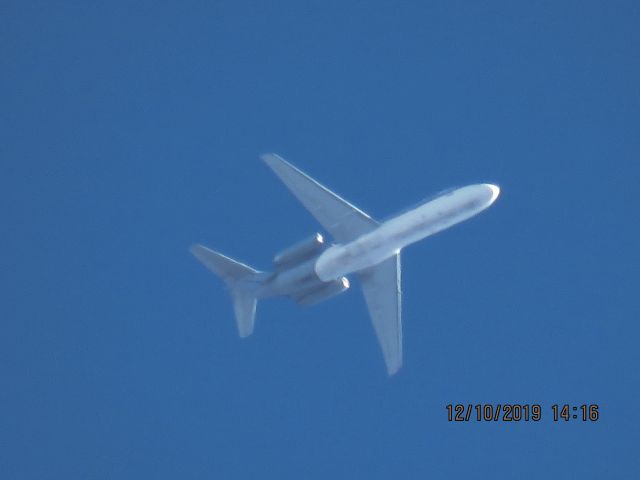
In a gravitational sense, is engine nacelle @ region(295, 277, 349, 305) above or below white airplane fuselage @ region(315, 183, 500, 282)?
below

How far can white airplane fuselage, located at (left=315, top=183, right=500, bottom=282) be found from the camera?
32.2 m

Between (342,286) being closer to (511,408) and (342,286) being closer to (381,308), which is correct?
(381,308)

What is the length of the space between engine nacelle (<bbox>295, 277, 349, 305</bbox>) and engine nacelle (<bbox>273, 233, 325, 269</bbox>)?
5.50 feet

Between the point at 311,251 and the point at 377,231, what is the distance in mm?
3588

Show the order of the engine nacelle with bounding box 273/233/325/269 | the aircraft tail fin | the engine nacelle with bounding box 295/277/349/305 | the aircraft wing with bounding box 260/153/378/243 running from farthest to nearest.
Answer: the aircraft tail fin → the engine nacelle with bounding box 295/277/349/305 → the engine nacelle with bounding box 273/233/325/269 → the aircraft wing with bounding box 260/153/378/243

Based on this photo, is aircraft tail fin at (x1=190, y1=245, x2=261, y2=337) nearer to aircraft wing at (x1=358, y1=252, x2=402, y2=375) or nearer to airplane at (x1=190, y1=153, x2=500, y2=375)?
airplane at (x1=190, y1=153, x2=500, y2=375)

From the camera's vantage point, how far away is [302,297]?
38.1 m

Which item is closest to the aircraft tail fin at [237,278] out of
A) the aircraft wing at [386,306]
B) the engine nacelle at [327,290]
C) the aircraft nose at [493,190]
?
the engine nacelle at [327,290]

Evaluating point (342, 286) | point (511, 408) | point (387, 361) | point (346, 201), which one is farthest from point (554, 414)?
point (346, 201)

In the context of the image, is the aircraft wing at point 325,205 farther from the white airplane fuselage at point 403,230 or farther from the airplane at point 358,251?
the white airplane fuselage at point 403,230

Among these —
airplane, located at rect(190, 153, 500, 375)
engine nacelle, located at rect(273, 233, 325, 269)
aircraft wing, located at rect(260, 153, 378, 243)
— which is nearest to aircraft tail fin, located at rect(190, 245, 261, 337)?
airplane, located at rect(190, 153, 500, 375)

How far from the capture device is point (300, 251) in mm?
36688

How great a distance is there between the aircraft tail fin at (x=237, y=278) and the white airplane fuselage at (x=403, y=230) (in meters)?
5.74

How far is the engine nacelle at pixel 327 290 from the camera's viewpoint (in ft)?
122
